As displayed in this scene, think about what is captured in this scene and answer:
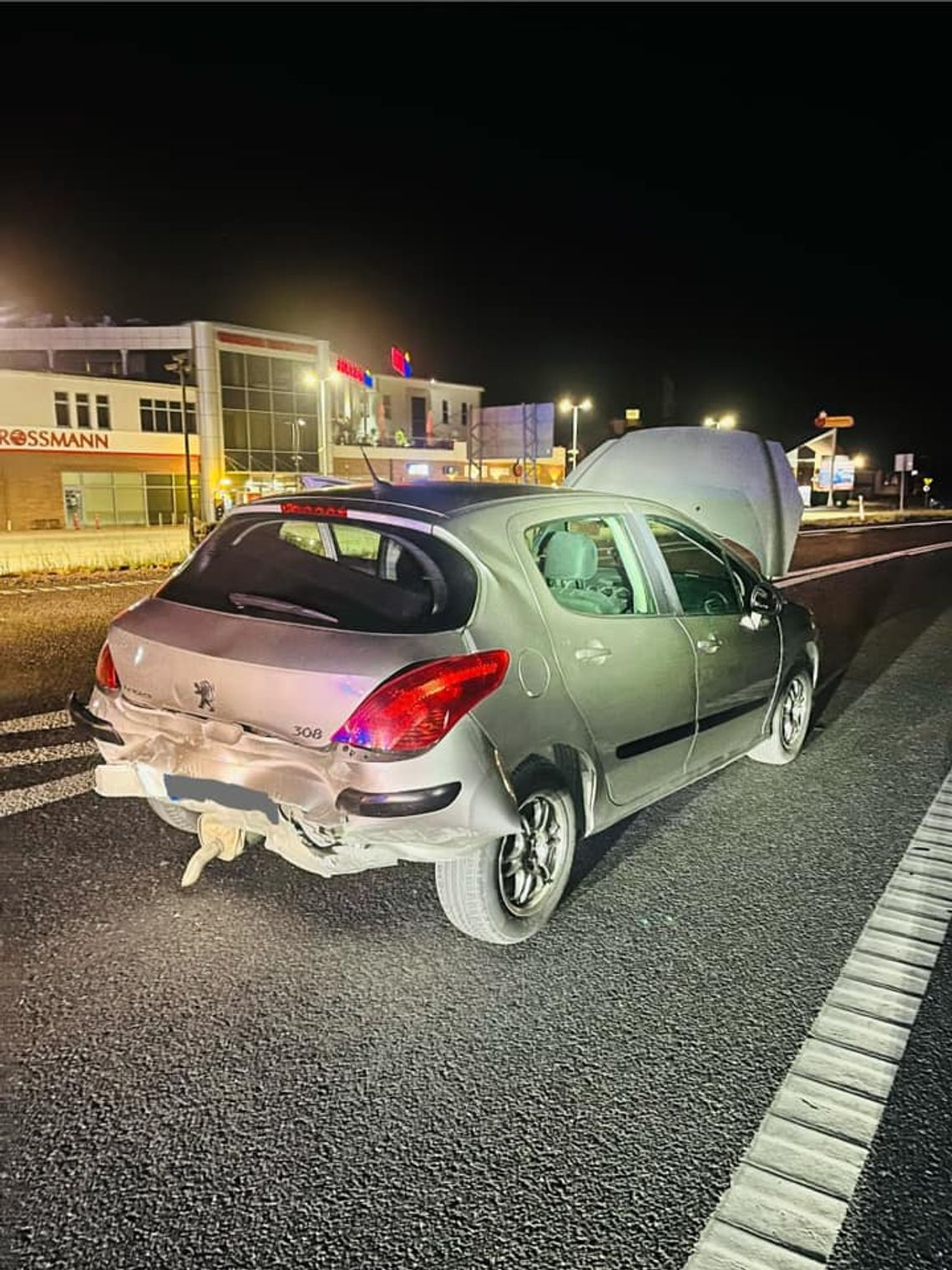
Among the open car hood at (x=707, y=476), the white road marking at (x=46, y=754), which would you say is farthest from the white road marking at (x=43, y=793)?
the open car hood at (x=707, y=476)

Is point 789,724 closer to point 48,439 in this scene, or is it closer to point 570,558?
point 570,558

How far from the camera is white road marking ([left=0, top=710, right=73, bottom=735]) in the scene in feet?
19.8

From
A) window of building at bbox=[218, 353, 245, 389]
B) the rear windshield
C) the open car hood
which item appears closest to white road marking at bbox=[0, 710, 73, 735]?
the rear windshield

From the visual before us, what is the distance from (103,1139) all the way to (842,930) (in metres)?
2.68

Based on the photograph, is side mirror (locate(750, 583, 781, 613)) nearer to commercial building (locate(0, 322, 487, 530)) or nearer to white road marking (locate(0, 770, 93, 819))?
white road marking (locate(0, 770, 93, 819))

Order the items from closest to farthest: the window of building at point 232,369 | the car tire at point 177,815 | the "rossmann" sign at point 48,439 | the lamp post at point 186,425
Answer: the car tire at point 177,815
the lamp post at point 186,425
the "rossmann" sign at point 48,439
the window of building at point 232,369

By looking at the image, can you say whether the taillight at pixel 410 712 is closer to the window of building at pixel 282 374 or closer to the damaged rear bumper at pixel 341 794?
the damaged rear bumper at pixel 341 794

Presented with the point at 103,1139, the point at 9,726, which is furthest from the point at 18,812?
the point at 103,1139

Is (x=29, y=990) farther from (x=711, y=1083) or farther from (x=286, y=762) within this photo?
(x=711, y=1083)

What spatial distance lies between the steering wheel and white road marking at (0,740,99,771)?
374 centimetres

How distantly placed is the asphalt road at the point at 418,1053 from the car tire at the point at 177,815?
225mm

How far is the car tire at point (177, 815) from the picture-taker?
395 centimetres

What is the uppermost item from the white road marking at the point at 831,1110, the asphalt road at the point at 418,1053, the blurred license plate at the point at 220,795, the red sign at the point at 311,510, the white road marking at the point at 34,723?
the red sign at the point at 311,510

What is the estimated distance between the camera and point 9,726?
20.0 ft
